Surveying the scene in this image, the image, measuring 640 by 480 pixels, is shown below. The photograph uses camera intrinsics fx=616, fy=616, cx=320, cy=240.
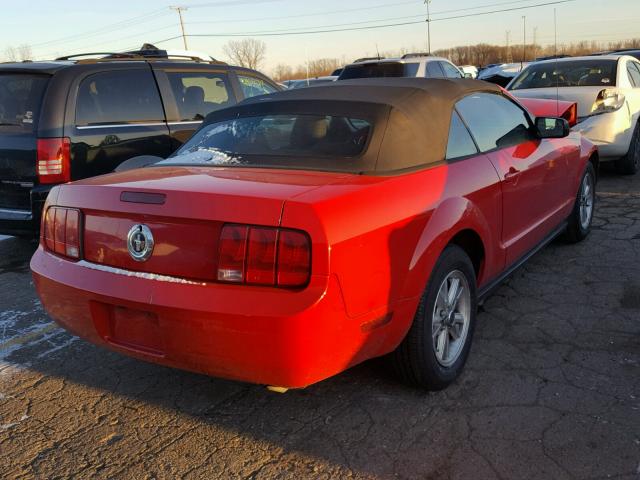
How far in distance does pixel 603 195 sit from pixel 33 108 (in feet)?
19.9

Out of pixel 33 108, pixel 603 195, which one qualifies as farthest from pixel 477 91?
pixel 603 195

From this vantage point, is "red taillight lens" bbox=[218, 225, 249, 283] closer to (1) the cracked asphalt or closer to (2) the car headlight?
(1) the cracked asphalt

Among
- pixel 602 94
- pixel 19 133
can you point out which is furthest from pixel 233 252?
pixel 602 94

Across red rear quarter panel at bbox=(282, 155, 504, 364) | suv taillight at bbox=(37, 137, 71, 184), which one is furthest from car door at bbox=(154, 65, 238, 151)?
red rear quarter panel at bbox=(282, 155, 504, 364)

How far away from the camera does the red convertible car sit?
92.6 inches

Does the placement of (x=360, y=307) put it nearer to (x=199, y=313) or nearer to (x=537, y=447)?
(x=199, y=313)

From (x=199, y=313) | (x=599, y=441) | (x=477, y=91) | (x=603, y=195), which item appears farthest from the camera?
(x=603, y=195)

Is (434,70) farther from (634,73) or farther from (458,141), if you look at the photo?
(458,141)

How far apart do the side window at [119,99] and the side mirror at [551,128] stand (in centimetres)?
355

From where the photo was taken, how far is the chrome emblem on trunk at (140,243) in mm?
2568

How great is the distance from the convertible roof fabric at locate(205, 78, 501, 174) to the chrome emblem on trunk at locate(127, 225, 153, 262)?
99cm

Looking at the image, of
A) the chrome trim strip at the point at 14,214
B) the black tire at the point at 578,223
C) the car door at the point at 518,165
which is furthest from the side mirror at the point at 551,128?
the chrome trim strip at the point at 14,214

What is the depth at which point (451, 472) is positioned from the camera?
2.44 meters

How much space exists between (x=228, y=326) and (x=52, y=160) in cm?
333
